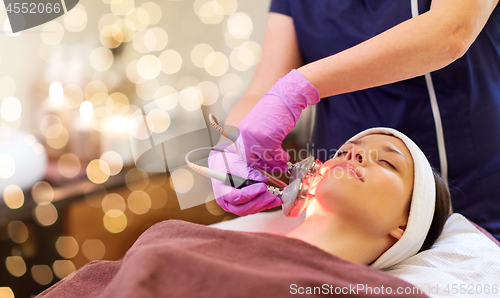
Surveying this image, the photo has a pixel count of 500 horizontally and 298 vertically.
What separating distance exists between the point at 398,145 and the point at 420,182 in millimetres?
134

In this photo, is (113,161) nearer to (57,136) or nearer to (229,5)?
(57,136)

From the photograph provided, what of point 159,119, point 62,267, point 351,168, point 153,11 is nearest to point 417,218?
point 351,168

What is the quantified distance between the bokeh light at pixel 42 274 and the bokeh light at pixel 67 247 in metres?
0.09

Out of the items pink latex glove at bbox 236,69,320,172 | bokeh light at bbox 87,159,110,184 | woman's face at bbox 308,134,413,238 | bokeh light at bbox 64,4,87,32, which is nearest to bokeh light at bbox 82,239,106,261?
bokeh light at bbox 87,159,110,184

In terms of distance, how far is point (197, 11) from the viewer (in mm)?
1902

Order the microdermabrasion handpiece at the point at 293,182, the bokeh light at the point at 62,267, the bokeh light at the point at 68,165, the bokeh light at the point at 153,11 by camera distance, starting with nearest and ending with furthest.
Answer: the microdermabrasion handpiece at the point at 293,182 → the bokeh light at the point at 62,267 → the bokeh light at the point at 68,165 → the bokeh light at the point at 153,11

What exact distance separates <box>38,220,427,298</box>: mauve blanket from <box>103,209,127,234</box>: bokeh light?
→ 80 centimetres

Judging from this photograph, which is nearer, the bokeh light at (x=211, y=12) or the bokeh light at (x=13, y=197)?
the bokeh light at (x=13, y=197)

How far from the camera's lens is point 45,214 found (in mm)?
1306

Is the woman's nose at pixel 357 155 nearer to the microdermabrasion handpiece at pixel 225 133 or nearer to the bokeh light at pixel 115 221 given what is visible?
the microdermabrasion handpiece at pixel 225 133

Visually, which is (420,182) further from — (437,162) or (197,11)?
(197,11)

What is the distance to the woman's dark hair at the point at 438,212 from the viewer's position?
1.01 m
